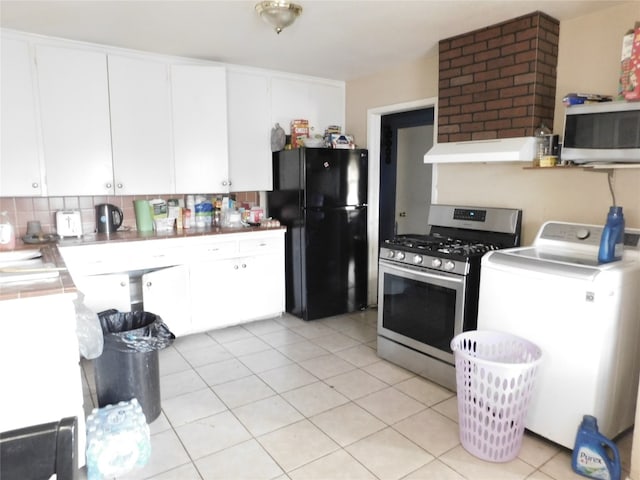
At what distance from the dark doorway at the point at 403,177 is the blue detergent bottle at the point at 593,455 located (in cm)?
264

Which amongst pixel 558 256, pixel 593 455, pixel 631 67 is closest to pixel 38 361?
pixel 593 455

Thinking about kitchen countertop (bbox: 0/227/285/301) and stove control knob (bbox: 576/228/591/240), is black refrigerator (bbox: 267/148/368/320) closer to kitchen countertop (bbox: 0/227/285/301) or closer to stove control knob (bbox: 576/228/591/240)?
kitchen countertop (bbox: 0/227/285/301)

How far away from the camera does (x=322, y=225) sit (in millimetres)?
3881

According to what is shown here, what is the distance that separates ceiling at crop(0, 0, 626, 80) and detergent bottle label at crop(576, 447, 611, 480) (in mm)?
2303

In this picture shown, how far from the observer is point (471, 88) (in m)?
2.91

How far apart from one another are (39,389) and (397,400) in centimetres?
186

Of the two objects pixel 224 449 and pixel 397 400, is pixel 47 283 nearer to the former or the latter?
pixel 224 449

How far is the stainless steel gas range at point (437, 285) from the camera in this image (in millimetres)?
2576

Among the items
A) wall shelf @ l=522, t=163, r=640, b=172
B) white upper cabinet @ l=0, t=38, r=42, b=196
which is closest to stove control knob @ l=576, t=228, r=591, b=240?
wall shelf @ l=522, t=163, r=640, b=172

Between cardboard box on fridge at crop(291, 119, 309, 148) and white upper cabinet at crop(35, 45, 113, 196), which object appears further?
cardboard box on fridge at crop(291, 119, 309, 148)

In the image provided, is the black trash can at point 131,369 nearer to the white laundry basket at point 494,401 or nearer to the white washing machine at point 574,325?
the white laundry basket at point 494,401

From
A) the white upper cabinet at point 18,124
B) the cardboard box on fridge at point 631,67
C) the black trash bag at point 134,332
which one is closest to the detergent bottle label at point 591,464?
the cardboard box on fridge at point 631,67

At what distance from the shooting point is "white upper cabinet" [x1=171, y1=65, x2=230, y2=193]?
3.48 meters

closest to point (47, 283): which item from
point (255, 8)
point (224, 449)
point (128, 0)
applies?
point (224, 449)
